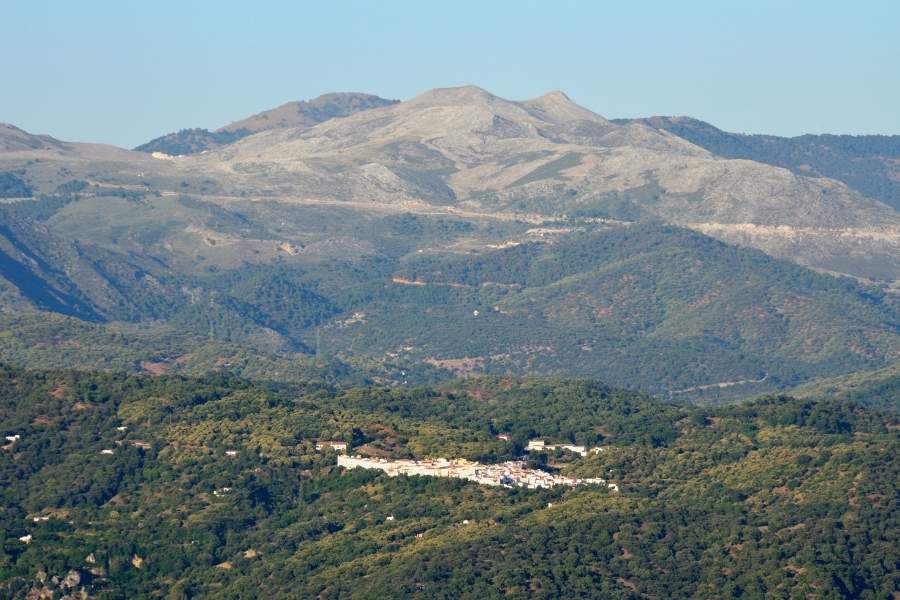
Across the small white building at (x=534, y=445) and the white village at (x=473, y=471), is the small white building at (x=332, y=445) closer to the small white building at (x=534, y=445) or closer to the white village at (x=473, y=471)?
the white village at (x=473, y=471)

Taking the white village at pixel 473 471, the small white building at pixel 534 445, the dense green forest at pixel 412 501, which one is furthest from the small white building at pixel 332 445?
the small white building at pixel 534 445

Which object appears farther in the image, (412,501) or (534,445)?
(534,445)

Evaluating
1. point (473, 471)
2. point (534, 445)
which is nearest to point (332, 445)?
point (473, 471)

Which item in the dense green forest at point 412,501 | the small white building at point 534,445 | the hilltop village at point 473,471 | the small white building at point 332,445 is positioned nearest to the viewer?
the dense green forest at point 412,501

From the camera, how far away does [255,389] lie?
18100cm

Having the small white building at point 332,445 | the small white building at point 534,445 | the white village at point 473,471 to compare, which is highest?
the small white building at point 332,445

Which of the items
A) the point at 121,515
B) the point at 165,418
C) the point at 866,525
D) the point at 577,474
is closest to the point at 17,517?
the point at 121,515

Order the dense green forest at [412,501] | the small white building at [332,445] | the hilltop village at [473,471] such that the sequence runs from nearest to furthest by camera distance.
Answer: the dense green forest at [412,501]
the hilltop village at [473,471]
the small white building at [332,445]

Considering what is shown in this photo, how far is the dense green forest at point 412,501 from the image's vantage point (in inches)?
5037

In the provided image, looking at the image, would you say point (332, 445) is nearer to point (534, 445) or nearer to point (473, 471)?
point (473, 471)

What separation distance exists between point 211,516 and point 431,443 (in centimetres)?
2082

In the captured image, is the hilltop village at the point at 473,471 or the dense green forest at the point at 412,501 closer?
the dense green forest at the point at 412,501

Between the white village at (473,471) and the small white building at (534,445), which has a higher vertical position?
the white village at (473,471)

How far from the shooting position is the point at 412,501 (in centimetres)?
14362
